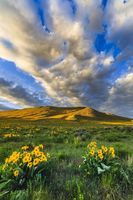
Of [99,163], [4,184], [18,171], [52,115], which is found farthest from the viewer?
[52,115]

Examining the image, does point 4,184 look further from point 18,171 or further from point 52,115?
point 52,115

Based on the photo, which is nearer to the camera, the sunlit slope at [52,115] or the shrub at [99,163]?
the shrub at [99,163]

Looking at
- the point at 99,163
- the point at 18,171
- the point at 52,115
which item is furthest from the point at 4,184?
the point at 52,115

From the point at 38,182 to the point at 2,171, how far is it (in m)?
0.94

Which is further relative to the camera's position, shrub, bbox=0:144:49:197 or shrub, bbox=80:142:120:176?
shrub, bbox=80:142:120:176

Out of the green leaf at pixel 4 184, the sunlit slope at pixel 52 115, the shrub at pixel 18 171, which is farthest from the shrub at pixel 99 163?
the sunlit slope at pixel 52 115

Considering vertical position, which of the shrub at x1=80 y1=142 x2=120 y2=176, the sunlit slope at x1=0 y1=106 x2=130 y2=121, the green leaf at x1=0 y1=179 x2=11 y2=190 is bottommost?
the green leaf at x1=0 y1=179 x2=11 y2=190

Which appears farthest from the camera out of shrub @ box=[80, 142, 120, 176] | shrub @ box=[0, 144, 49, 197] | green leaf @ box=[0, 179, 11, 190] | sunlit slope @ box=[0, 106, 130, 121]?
sunlit slope @ box=[0, 106, 130, 121]

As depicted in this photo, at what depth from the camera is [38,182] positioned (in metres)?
4.49

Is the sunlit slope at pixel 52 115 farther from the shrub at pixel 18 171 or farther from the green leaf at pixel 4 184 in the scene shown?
the green leaf at pixel 4 184

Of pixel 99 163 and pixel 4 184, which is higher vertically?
pixel 99 163

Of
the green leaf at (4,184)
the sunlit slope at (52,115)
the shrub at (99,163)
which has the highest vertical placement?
the sunlit slope at (52,115)

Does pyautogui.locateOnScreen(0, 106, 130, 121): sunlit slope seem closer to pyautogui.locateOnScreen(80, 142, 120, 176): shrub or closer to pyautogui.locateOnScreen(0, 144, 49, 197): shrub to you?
pyautogui.locateOnScreen(80, 142, 120, 176): shrub

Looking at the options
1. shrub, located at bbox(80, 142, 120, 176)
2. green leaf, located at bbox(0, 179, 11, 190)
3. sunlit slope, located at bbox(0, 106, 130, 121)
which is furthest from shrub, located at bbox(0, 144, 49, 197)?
sunlit slope, located at bbox(0, 106, 130, 121)
